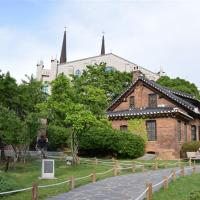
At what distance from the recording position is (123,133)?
34.2m

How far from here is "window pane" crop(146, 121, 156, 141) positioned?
1428 inches

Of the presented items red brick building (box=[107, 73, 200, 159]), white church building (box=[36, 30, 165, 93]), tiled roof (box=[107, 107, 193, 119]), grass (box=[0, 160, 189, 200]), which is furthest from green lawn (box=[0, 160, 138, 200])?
white church building (box=[36, 30, 165, 93])

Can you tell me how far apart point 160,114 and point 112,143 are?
511 cm

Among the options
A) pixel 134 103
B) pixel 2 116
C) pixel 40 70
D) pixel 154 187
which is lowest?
pixel 154 187

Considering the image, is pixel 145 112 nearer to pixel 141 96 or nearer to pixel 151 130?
pixel 151 130

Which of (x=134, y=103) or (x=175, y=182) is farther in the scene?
(x=134, y=103)

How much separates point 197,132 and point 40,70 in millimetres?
48052

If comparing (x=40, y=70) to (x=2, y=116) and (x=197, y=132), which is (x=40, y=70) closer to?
(x=197, y=132)

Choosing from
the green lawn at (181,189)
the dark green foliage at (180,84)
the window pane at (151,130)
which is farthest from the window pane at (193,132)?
the green lawn at (181,189)

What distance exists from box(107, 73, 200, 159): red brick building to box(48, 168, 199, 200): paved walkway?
1464 cm

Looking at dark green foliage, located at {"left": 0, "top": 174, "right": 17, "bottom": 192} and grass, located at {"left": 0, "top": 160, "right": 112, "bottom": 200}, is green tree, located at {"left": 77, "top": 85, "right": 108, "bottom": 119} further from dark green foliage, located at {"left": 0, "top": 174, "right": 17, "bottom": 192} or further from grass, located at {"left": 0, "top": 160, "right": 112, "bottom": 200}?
dark green foliage, located at {"left": 0, "top": 174, "right": 17, "bottom": 192}

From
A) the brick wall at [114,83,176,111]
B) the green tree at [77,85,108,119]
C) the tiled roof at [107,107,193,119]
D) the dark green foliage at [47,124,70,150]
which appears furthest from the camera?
the dark green foliage at [47,124,70,150]

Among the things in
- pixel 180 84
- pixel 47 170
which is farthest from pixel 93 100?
pixel 180 84

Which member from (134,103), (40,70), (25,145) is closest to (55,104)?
(25,145)
